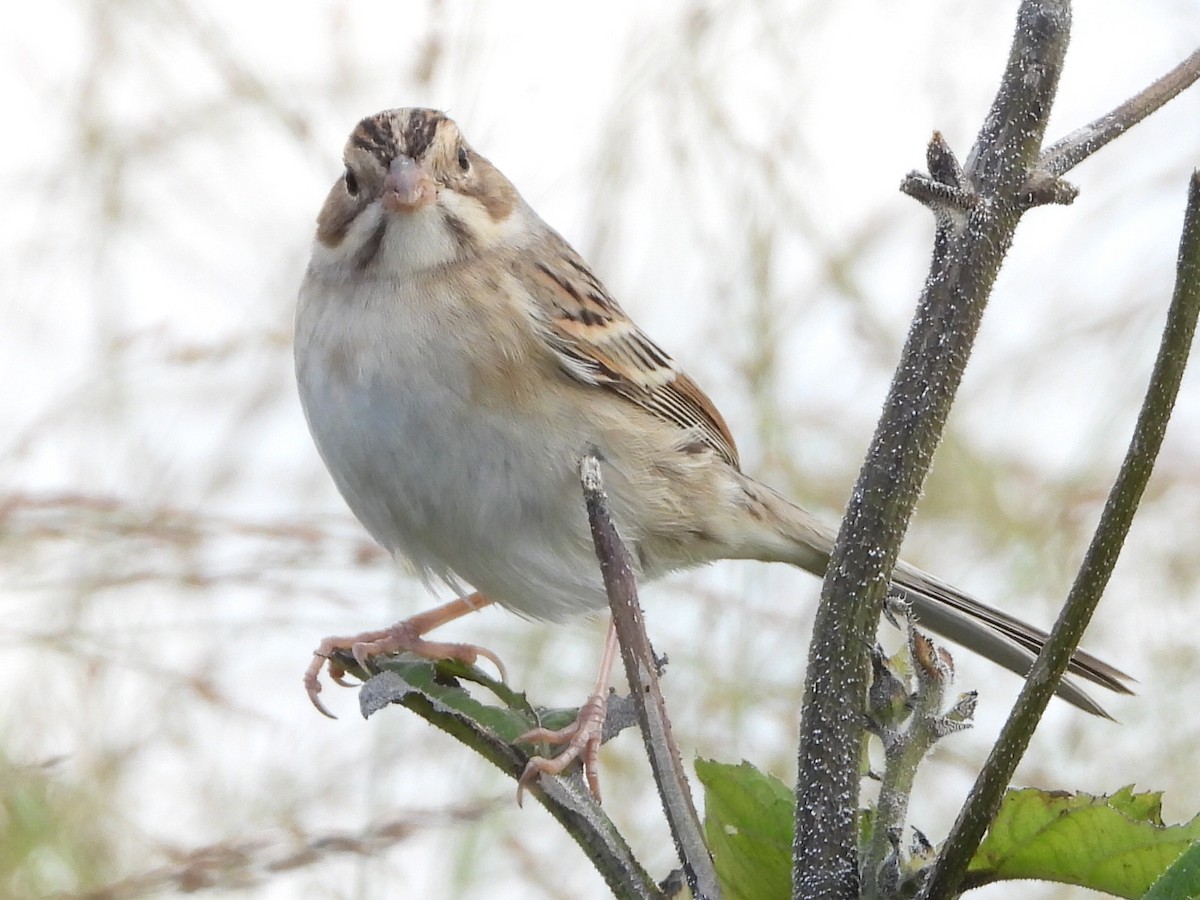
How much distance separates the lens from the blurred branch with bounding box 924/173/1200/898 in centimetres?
65

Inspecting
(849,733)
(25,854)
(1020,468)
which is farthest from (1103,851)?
(1020,468)

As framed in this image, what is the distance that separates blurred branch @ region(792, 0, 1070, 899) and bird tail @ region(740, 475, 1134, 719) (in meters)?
1.13

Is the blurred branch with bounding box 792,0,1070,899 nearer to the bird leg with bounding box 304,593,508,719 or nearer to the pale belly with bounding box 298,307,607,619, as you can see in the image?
the bird leg with bounding box 304,593,508,719

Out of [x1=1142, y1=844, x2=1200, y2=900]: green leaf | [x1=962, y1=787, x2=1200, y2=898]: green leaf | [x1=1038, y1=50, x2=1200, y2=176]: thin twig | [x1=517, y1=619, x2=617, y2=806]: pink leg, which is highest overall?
[x1=1038, y1=50, x2=1200, y2=176]: thin twig

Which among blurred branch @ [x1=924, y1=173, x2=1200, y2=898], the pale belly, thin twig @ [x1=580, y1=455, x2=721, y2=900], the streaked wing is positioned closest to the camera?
blurred branch @ [x1=924, y1=173, x2=1200, y2=898]

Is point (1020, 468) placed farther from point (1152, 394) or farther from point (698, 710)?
point (1152, 394)

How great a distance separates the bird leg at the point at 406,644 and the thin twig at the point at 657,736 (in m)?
0.61

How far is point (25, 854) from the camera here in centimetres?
232

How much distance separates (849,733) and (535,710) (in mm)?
435

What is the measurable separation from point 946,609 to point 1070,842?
1623 mm

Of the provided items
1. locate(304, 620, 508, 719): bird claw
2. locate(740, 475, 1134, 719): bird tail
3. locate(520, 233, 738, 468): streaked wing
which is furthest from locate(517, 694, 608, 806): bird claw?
locate(520, 233, 738, 468): streaked wing

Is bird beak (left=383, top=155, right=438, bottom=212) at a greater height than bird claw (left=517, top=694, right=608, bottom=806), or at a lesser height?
greater

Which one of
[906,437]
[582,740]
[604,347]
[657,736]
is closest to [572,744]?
[582,740]

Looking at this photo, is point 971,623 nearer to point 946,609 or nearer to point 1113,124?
point 946,609
